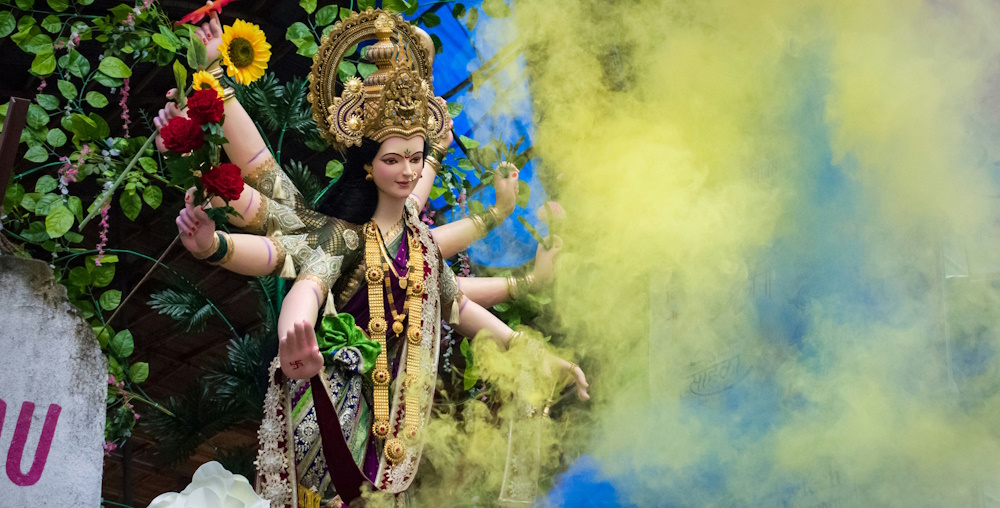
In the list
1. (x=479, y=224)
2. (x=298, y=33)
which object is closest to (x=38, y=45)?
(x=298, y=33)

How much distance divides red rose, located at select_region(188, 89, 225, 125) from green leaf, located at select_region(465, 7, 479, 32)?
1.41 meters

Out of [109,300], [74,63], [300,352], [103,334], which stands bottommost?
[300,352]

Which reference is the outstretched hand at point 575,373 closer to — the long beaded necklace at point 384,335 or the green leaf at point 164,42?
the long beaded necklace at point 384,335

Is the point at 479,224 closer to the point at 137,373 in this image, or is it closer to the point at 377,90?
the point at 377,90

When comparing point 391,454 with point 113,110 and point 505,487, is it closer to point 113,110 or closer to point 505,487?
point 505,487

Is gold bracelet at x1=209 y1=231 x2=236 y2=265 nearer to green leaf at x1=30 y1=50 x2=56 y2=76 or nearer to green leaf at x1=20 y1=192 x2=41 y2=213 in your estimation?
green leaf at x1=20 y1=192 x2=41 y2=213

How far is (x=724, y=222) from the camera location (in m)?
4.27

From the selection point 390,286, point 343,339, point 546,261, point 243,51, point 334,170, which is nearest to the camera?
point 343,339

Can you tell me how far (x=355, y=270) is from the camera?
11.6 feet

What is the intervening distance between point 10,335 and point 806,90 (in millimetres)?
2805

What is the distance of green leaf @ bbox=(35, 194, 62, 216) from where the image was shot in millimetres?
3801

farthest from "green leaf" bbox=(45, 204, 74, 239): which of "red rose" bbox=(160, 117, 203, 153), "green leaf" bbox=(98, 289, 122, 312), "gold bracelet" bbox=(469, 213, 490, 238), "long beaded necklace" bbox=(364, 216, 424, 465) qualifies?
"gold bracelet" bbox=(469, 213, 490, 238)

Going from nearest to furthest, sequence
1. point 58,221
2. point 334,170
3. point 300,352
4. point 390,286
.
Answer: point 300,352, point 390,286, point 58,221, point 334,170

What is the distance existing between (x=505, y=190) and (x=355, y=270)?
65cm
